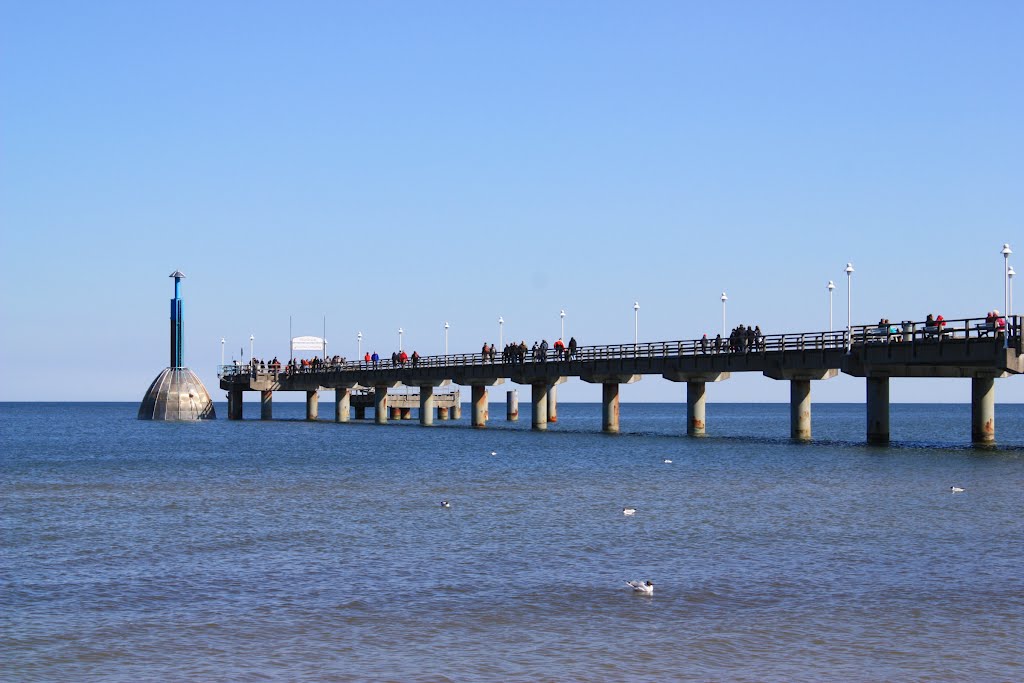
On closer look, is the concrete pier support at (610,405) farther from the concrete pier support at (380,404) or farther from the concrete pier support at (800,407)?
the concrete pier support at (380,404)

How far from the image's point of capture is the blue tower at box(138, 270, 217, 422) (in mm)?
103750

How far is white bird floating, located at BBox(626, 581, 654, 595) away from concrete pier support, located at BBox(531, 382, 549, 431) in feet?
202

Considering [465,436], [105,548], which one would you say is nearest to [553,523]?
[105,548]

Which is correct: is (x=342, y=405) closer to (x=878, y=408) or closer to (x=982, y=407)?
(x=878, y=408)

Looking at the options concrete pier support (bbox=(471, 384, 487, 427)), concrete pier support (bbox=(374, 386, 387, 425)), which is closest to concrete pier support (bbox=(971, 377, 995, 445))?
concrete pier support (bbox=(471, 384, 487, 427))

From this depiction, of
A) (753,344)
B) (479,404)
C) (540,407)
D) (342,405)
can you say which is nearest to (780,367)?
(753,344)

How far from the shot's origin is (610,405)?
3061 inches

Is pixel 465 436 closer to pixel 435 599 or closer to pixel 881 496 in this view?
pixel 881 496

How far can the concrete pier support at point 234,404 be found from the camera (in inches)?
4471

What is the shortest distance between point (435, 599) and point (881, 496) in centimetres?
1871

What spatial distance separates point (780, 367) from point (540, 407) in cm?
2754

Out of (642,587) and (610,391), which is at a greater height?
(610,391)

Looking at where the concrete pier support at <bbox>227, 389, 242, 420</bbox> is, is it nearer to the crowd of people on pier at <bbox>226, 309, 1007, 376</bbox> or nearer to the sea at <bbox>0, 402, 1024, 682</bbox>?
the crowd of people on pier at <bbox>226, 309, 1007, 376</bbox>

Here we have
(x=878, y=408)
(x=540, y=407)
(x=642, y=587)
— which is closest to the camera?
(x=642, y=587)
